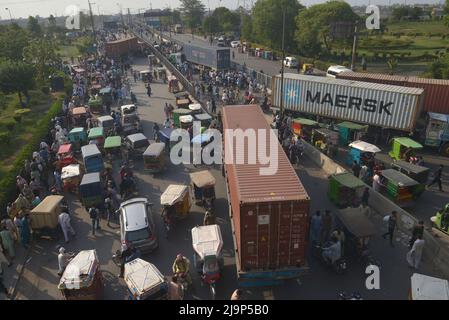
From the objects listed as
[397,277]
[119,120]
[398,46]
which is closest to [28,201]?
[119,120]

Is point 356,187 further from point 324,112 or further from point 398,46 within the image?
point 398,46

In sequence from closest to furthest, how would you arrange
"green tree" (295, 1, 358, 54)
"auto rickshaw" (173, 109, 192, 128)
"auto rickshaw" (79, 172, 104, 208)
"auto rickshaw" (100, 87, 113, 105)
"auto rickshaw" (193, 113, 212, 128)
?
"auto rickshaw" (79, 172, 104, 208), "auto rickshaw" (193, 113, 212, 128), "auto rickshaw" (173, 109, 192, 128), "auto rickshaw" (100, 87, 113, 105), "green tree" (295, 1, 358, 54)

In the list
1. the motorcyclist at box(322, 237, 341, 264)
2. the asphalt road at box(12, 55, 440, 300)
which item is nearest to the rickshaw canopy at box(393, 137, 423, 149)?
the asphalt road at box(12, 55, 440, 300)

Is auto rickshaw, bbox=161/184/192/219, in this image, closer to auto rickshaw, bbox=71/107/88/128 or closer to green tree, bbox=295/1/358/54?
auto rickshaw, bbox=71/107/88/128

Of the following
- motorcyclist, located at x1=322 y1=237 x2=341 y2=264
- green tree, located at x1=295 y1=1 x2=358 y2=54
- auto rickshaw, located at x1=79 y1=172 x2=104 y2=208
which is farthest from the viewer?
green tree, located at x1=295 y1=1 x2=358 y2=54

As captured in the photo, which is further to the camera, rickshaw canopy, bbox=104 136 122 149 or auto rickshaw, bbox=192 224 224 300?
Answer: rickshaw canopy, bbox=104 136 122 149

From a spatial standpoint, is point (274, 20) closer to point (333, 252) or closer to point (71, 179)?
point (71, 179)

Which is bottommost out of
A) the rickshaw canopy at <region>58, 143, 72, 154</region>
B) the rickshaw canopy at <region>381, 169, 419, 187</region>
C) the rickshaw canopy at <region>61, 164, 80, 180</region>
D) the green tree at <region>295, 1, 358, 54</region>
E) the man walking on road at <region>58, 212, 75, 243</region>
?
the man walking on road at <region>58, 212, 75, 243</region>

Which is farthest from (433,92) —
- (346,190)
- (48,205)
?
(48,205)
